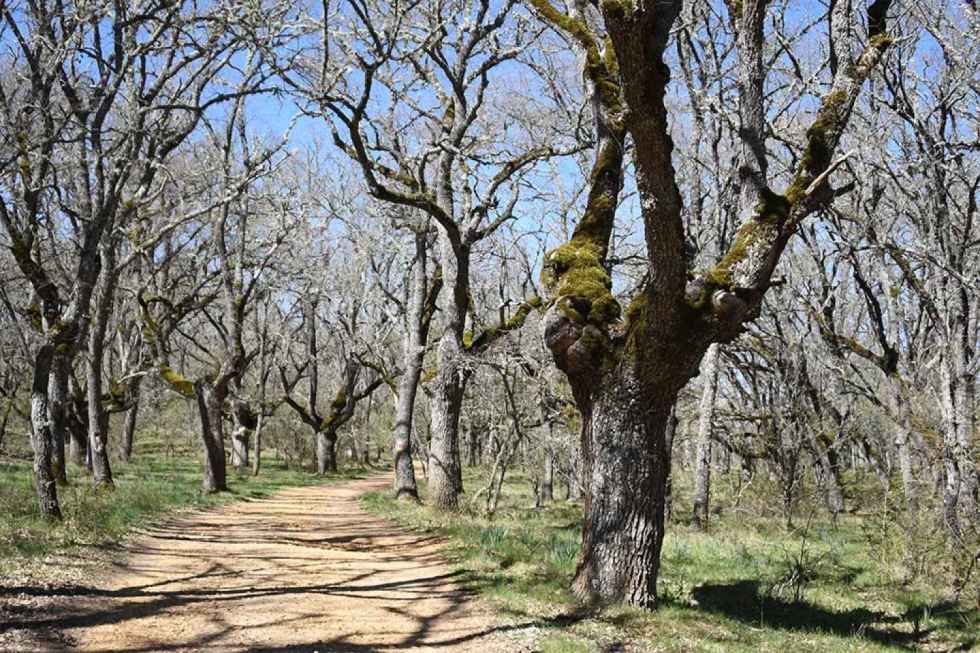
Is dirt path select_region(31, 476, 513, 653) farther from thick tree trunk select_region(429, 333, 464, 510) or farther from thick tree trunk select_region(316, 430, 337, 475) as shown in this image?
thick tree trunk select_region(316, 430, 337, 475)

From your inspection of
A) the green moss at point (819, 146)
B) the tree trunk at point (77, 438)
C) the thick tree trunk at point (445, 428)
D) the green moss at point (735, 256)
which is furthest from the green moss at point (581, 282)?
the tree trunk at point (77, 438)

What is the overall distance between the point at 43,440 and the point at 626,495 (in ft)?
22.2

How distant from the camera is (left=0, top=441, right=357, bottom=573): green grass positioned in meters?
7.31

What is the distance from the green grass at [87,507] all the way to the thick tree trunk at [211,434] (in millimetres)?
358

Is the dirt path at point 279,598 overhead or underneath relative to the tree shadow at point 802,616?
overhead

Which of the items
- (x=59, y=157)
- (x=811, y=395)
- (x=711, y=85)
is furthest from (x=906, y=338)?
(x=59, y=157)

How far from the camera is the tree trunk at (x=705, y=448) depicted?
1391cm

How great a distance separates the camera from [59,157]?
12.9 m

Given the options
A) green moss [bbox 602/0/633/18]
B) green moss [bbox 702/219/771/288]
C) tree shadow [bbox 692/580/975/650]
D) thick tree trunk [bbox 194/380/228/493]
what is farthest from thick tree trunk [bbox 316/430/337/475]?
green moss [bbox 602/0/633/18]

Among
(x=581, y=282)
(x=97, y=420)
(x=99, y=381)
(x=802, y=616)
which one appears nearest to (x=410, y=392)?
(x=97, y=420)

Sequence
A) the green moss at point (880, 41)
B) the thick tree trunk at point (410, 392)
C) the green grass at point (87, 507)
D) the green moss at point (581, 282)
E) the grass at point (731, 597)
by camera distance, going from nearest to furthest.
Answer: the grass at point (731, 597) → the green moss at point (880, 41) → the green moss at point (581, 282) → the green grass at point (87, 507) → the thick tree trunk at point (410, 392)

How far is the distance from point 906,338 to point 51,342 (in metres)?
14.5

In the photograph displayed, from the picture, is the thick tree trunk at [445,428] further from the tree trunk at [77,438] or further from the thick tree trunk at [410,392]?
the tree trunk at [77,438]

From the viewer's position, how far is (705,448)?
14219 millimetres
